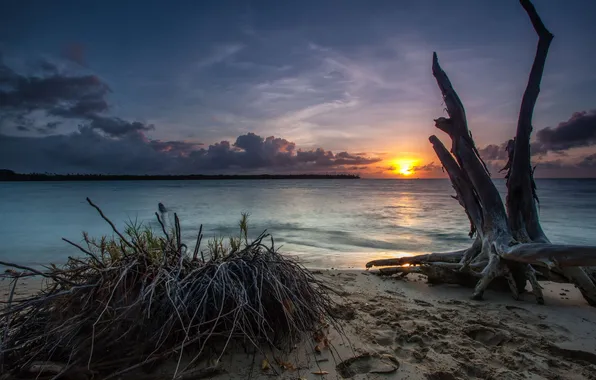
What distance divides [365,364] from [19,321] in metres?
2.56

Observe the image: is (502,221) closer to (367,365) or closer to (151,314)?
(367,365)

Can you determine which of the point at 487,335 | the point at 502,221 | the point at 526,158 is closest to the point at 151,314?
the point at 487,335

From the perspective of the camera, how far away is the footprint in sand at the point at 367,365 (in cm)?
246

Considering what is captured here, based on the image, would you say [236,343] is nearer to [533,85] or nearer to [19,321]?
[19,321]

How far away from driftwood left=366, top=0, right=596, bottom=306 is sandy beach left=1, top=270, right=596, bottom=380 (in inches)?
12.8

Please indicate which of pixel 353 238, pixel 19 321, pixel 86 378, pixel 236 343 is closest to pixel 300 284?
pixel 236 343

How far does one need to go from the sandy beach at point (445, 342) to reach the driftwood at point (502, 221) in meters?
0.33

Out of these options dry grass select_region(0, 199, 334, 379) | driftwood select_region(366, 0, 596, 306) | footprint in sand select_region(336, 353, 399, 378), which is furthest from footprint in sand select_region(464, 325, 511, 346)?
dry grass select_region(0, 199, 334, 379)

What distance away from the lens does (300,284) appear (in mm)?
2971

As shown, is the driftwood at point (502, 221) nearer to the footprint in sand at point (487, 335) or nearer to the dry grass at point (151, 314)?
the footprint in sand at point (487, 335)

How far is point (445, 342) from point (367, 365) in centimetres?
84

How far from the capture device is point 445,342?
292 centimetres

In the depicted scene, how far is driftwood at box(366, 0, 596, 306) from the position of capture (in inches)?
160

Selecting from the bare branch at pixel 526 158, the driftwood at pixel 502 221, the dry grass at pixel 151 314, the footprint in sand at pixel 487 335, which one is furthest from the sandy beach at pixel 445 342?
the bare branch at pixel 526 158
